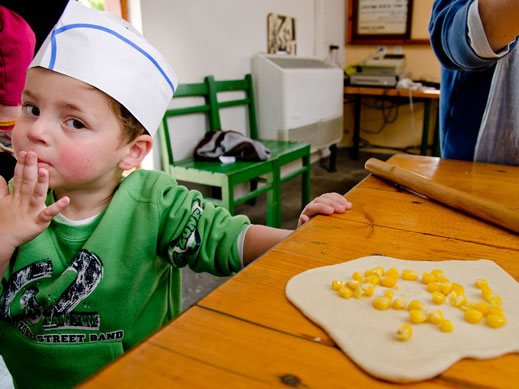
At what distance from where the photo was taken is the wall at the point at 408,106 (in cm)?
497

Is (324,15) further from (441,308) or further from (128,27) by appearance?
(441,308)

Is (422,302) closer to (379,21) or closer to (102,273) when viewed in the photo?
(102,273)

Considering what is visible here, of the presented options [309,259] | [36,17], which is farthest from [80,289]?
[36,17]

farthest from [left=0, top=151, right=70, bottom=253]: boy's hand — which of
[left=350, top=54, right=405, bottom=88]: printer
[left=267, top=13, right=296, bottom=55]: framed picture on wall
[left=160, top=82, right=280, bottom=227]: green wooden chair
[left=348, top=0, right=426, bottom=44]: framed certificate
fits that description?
[left=348, top=0, right=426, bottom=44]: framed certificate

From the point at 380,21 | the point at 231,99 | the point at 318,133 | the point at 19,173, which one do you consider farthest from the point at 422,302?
the point at 380,21

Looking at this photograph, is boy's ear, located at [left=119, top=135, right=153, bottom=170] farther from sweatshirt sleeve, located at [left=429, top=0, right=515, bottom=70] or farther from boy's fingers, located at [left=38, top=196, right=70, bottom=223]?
sweatshirt sleeve, located at [left=429, top=0, right=515, bottom=70]

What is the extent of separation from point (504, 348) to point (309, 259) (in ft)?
0.85

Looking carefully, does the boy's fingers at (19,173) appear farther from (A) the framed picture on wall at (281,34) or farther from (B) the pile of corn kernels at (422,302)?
(A) the framed picture on wall at (281,34)

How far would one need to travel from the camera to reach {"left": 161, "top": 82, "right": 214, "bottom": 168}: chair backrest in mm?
2557

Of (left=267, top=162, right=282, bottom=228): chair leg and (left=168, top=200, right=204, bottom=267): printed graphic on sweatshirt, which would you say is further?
(left=267, top=162, right=282, bottom=228): chair leg

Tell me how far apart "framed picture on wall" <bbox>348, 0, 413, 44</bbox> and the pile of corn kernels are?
5088 millimetres

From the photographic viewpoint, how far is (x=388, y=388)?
37 centimetres

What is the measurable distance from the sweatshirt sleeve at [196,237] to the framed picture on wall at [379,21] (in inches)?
192

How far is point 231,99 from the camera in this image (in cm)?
331
